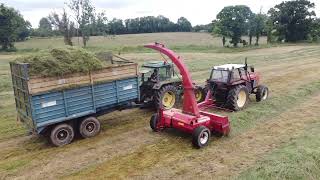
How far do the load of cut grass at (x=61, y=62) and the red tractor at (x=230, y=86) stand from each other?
15.1 ft

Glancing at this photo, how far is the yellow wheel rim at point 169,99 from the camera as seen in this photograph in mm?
13469

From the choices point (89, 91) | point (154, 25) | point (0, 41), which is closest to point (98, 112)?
point (89, 91)

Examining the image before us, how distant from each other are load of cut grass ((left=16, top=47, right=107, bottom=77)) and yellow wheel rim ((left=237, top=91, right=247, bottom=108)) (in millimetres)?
5447

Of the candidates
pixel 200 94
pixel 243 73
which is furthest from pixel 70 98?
pixel 243 73

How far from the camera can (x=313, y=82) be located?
61.6ft

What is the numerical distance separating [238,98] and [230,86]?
61cm

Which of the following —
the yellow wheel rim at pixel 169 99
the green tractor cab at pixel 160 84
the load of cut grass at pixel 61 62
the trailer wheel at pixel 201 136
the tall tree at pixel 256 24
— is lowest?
the trailer wheel at pixel 201 136

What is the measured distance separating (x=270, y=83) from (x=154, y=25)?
72.1 m

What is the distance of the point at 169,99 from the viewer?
13641mm

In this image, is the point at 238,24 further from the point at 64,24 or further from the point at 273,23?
the point at 64,24

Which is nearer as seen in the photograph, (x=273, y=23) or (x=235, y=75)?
(x=235, y=75)

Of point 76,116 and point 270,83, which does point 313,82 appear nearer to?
point 270,83

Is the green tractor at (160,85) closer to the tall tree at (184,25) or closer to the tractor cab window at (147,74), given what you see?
the tractor cab window at (147,74)

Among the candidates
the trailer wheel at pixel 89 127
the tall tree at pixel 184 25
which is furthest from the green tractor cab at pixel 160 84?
the tall tree at pixel 184 25
